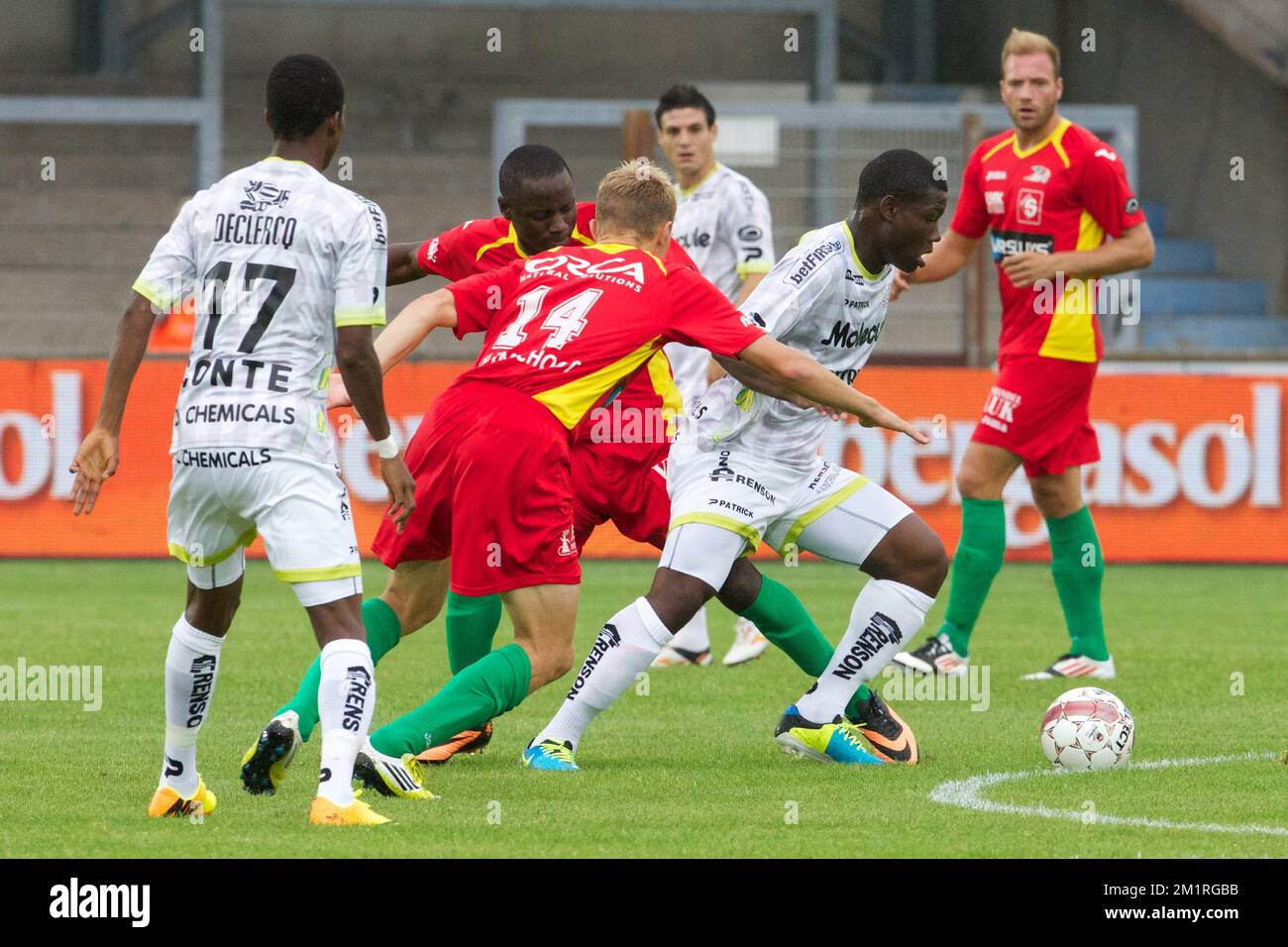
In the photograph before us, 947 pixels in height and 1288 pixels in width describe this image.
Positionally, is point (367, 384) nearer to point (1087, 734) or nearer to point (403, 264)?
point (403, 264)

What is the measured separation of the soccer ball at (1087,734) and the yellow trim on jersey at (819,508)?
0.92 m

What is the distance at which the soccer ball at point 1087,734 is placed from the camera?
6129mm

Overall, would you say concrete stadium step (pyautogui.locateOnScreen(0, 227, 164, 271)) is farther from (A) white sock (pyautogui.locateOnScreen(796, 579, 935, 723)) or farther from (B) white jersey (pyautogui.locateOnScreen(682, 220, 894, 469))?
(A) white sock (pyautogui.locateOnScreen(796, 579, 935, 723))

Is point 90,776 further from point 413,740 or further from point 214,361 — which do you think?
point 214,361

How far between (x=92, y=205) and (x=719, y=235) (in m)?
13.7

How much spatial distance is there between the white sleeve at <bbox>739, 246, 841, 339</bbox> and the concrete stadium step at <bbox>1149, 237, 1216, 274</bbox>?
15.6 m

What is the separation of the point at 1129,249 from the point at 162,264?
476 cm

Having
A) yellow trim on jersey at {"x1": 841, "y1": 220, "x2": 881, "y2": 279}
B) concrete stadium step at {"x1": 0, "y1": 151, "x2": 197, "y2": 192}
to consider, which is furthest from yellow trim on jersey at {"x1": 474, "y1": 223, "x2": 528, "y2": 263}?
concrete stadium step at {"x1": 0, "y1": 151, "x2": 197, "y2": 192}

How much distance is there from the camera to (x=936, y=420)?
44.3ft

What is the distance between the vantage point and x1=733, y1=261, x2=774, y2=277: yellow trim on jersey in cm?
912

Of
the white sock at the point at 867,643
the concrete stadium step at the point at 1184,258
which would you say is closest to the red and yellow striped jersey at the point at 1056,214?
the white sock at the point at 867,643

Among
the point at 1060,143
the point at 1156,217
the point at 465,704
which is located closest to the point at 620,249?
the point at 465,704

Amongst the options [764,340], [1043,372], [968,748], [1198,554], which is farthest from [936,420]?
[764,340]

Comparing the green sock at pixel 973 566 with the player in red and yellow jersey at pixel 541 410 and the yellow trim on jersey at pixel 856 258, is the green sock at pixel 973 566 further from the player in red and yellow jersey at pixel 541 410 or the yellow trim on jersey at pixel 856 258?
the player in red and yellow jersey at pixel 541 410
